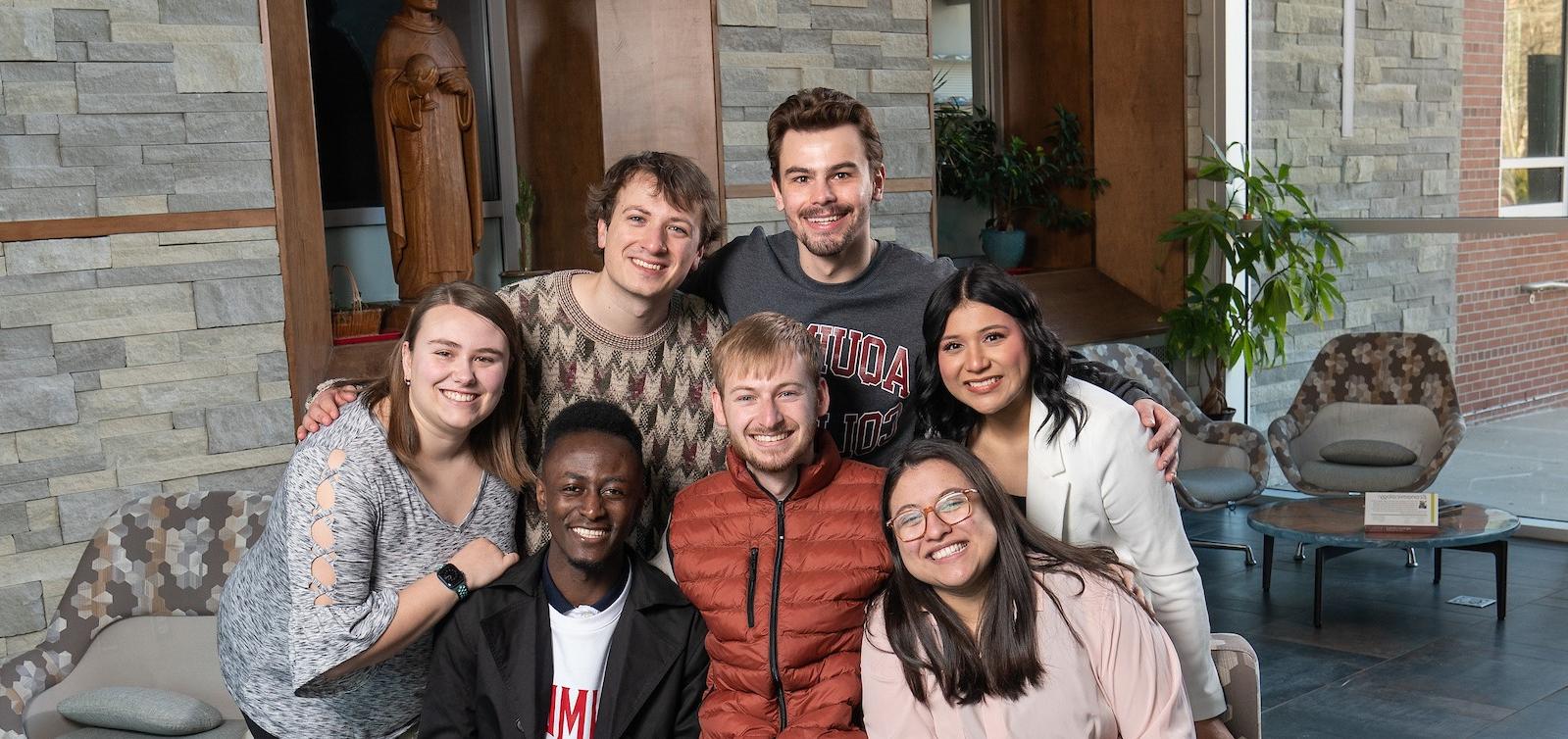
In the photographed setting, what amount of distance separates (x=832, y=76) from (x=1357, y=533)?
237cm

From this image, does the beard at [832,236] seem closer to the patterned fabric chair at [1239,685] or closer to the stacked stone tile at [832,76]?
the patterned fabric chair at [1239,685]

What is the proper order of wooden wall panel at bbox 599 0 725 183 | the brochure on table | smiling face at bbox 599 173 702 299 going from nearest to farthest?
smiling face at bbox 599 173 702 299
wooden wall panel at bbox 599 0 725 183
the brochure on table

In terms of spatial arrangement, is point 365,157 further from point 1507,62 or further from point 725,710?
point 1507,62

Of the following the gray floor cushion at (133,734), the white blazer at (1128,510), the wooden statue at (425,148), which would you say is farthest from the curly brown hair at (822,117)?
the wooden statue at (425,148)

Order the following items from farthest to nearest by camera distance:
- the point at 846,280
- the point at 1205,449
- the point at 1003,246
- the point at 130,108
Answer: the point at 1003,246 → the point at 1205,449 → the point at 130,108 → the point at 846,280

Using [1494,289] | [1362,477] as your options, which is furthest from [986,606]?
[1494,289]

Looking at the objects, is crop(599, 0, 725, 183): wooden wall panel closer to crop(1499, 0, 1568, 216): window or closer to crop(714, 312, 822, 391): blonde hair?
crop(714, 312, 822, 391): blonde hair

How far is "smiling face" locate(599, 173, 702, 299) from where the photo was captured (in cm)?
241

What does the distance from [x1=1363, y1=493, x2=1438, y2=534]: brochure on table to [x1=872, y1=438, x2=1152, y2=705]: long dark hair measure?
2.89 meters

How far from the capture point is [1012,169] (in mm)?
6812

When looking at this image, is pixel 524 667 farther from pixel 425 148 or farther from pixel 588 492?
pixel 425 148

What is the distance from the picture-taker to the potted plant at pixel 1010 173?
268 inches

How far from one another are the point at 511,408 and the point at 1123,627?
1.05 metres

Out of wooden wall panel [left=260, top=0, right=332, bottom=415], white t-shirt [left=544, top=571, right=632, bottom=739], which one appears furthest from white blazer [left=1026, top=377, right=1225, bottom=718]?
wooden wall panel [left=260, top=0, right=332, bottom=415]
